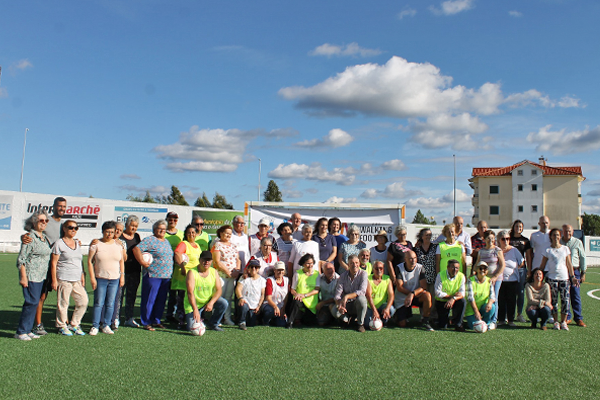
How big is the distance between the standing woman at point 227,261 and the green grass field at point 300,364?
0.65 metres

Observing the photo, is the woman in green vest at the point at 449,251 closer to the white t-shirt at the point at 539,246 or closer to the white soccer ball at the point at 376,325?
the white soccer ball at the point at 376,325

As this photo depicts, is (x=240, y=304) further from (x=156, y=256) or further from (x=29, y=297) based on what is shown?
(x=29, y=297)

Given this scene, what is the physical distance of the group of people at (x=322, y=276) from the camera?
20.3 ft

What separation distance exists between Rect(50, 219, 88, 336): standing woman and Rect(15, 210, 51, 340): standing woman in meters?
0.14

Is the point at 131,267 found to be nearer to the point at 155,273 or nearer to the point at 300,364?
the point at 155,273

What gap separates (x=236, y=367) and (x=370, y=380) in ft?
4.18

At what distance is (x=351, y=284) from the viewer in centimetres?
659

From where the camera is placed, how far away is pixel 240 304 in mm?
6430

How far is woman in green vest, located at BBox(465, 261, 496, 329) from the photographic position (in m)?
6.52

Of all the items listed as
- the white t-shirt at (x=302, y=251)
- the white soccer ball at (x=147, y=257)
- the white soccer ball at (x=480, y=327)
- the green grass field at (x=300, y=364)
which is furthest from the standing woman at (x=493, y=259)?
the white soccer ball at (x=147, y=257)

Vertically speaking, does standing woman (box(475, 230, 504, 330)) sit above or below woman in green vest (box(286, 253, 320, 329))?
above

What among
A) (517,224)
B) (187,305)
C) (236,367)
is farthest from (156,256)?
(517,224)

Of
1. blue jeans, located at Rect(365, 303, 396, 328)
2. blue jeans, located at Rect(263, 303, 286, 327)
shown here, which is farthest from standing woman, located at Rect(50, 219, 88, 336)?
blue jeans, located at Rect(365, 303, 396, 328)

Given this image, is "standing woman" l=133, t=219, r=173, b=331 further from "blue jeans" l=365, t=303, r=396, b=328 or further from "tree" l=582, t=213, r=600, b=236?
"tree" l=582, t=213, r=600, b=236
